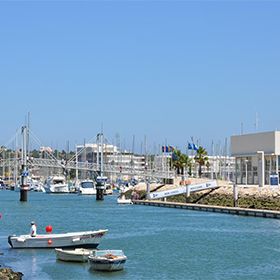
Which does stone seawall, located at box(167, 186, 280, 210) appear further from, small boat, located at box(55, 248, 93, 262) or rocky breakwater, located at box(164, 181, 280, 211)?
Result: small boat, located at box(55, 248, 93, 262)

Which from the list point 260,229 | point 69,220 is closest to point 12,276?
point 260,229

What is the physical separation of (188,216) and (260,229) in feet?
67.4

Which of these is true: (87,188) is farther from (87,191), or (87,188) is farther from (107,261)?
(107,261)

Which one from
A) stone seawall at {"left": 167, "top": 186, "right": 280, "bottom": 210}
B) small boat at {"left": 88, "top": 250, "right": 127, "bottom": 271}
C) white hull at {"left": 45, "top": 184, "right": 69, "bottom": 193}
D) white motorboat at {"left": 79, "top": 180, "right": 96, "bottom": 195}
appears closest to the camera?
small boat at {"left": 88, "top": 250, "right": 127, "bottom": 271}

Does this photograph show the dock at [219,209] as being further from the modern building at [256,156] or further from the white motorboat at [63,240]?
the white motorboat at [63,240]

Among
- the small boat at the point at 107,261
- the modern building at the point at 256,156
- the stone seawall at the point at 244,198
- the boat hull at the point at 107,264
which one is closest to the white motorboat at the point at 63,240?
the small boat at the point at 107,261

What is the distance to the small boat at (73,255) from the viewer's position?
43.6m

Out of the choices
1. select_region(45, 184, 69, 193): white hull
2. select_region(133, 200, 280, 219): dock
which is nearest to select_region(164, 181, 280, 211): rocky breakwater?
select_region(133, 200, 280, 219): dock

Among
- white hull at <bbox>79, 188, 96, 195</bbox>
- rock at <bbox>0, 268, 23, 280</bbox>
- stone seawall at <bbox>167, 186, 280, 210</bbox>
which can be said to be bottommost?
rock at <bbox>0, 268, 23, 280</bbox>

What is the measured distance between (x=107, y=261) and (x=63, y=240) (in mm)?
8243

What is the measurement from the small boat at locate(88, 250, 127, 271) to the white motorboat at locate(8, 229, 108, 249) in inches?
226

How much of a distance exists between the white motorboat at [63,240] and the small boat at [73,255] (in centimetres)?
257

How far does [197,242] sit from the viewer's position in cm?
5694

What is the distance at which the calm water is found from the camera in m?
41.2
